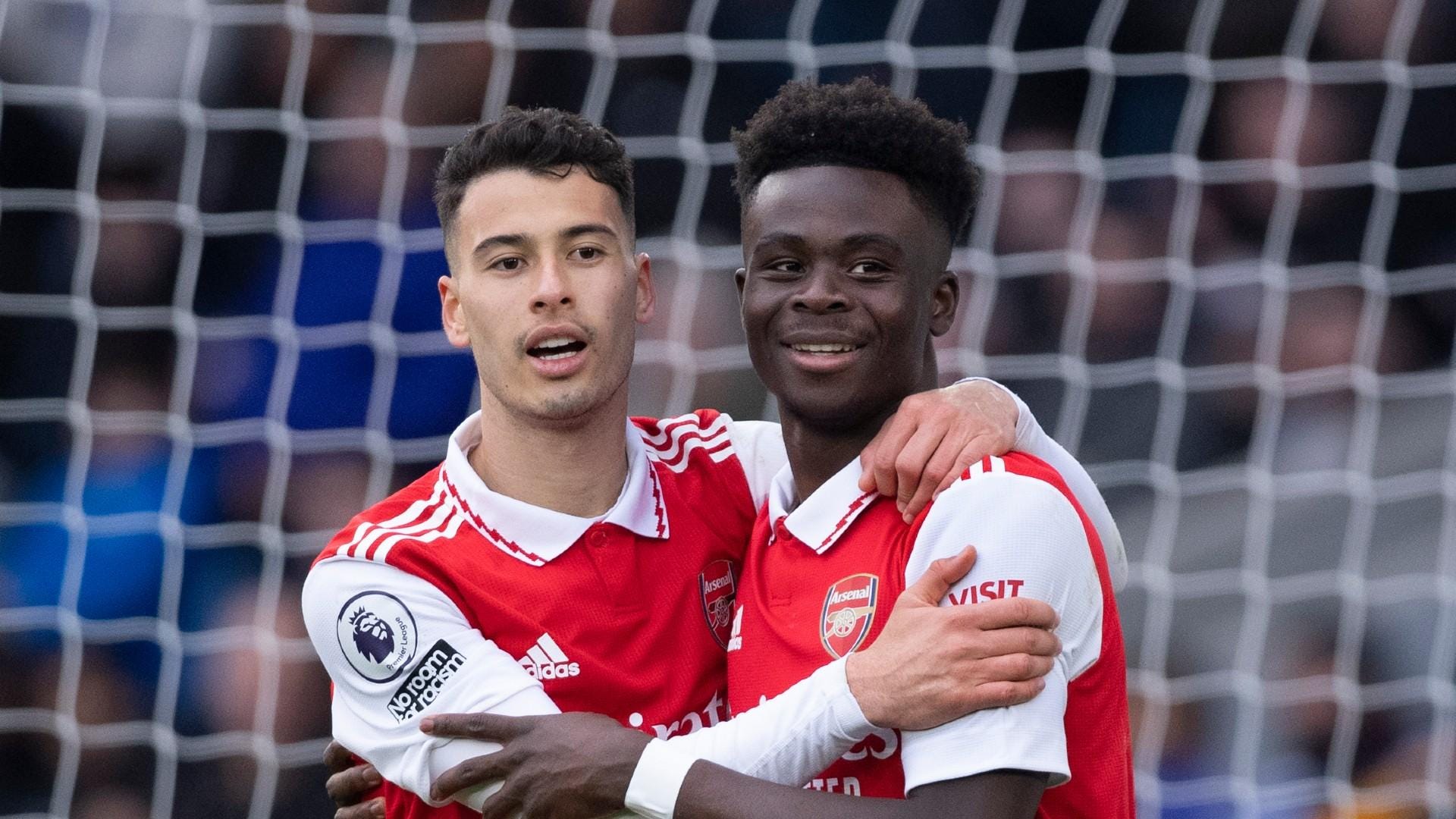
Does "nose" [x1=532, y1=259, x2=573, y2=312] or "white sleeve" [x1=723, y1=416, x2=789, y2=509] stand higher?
"nose" [x1=532, y1=259, x2=573, y2=312]

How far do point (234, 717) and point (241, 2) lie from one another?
78.3 inches

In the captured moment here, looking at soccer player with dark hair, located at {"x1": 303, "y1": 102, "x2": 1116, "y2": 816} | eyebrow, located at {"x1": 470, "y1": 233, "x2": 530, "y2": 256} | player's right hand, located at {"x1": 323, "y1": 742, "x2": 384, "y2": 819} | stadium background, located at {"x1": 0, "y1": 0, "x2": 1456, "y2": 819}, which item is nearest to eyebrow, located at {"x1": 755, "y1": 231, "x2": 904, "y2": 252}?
soccer player with dark hair, located at {"x1": 303, "y1": 102, "x2": 1116, "y2": 816}

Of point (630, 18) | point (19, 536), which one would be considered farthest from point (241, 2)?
point (19, 536)

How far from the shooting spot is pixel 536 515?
2426 millimetres

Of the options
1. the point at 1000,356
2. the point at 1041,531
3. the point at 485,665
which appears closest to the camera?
the point at 1041,531

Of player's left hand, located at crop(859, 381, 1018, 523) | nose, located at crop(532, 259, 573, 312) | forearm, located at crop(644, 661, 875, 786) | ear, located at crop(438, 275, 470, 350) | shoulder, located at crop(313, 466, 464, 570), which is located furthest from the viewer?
ear, located at crop(438, 275, 470, 350)

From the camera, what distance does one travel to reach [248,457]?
15.1 ft

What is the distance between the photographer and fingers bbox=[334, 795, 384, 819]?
2.65 metres

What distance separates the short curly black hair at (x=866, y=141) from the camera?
227cm

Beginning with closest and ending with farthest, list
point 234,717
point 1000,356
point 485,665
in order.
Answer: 1. point 485,665
2. point 234,717
3. point 1000,356

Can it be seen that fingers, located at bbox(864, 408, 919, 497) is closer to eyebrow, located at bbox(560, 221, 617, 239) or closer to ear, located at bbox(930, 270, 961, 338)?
ear, located at bbox(930, 270, 961, 338)

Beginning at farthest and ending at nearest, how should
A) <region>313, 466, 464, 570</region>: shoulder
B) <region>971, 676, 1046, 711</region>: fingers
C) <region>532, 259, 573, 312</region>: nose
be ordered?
1. <region>532, 259, 573, 312</region>: nose
2. <region>313, 466, 464, 570</region>: shoulder
3. <region>971, 676, 1046, 711</region>: fingers

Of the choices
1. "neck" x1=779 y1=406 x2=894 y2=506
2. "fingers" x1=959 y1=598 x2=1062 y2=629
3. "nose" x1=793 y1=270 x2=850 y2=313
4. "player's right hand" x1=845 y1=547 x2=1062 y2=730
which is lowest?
"player's right hand" x1=845 y1=547 x2=1062 y2=730

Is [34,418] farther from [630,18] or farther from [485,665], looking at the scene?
[485,665]
